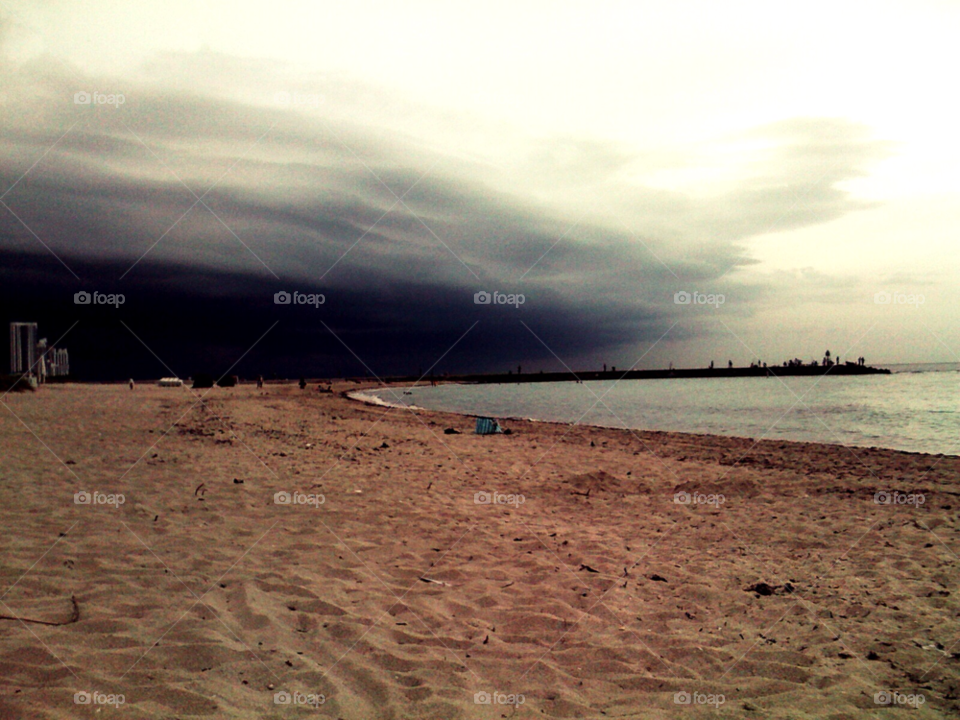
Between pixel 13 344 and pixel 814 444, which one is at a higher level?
pixel 13 344

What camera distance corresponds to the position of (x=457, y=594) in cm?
514

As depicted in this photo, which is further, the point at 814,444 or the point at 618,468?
the point at 814,444

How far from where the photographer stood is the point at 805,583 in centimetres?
567

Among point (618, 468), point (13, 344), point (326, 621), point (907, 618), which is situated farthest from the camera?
point (13, 344)

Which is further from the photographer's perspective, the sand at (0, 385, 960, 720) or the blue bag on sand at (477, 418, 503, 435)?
the blue bag on sand at (477, 418, 503, 435)

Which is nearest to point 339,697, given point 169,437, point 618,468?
point 618,468

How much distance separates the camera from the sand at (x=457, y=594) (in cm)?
354

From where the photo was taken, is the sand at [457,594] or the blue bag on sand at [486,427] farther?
the blue bag on sand at [486,427]

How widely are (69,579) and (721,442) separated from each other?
17301 mm

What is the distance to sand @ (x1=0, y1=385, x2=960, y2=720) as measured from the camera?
11.6 feet

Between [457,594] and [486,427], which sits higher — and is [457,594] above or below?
below

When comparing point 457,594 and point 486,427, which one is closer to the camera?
point 457,594

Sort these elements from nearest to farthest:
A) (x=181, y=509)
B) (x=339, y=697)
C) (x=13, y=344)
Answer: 1. (x=339, y=697)
2. (x=181, y=509)
3. (x=13, y=344)

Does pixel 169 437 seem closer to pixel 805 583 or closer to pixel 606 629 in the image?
pixel 606 629
